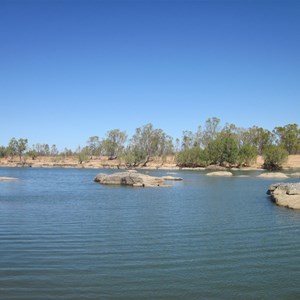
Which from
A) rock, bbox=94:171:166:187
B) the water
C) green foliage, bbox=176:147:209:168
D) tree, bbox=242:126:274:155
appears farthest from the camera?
tree, bbox=242:126:274:155

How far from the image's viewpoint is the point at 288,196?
3016 centimetres

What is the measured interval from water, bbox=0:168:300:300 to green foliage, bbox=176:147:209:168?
87.9 m

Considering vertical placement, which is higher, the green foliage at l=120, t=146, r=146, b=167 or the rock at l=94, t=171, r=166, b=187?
the green foliage at l=120, t=146, r=146, b=167

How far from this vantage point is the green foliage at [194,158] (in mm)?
114575

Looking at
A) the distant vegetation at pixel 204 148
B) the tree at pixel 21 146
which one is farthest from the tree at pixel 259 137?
the tree at pixel 21 146

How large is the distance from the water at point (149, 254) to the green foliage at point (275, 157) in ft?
269

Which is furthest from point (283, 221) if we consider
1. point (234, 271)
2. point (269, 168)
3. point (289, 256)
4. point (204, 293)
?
point (269, 168)

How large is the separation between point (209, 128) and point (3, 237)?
12282 cm

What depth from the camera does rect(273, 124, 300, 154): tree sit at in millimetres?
136038

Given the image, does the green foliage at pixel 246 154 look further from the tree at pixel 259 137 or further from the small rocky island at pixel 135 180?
the small rocky island at pixel 135 180

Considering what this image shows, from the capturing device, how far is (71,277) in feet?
39.5

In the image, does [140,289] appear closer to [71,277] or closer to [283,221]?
[71,277]

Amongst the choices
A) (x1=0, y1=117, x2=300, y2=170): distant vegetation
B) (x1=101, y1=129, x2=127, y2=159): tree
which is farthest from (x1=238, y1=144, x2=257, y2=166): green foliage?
(x1=101, y1=129, x2=127, y2=159): tree

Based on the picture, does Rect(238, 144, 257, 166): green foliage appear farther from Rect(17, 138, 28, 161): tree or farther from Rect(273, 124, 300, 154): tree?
Rect(17, 138, 28, 161): tree
